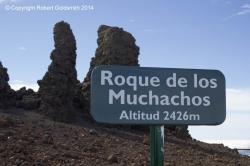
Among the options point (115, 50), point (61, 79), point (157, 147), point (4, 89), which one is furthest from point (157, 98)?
point (115, 50)

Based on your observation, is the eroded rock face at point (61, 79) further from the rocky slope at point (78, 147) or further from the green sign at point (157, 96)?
the green sign at point (157, 96)

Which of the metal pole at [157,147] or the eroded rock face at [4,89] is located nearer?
the metal pole at [157,147]

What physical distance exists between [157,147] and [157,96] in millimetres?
477

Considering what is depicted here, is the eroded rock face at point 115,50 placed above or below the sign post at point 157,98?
above

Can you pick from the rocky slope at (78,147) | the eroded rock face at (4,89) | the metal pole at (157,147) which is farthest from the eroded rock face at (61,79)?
the metal pole at (157,147)

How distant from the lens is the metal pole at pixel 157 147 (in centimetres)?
534

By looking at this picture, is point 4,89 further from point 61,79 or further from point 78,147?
point 78,147

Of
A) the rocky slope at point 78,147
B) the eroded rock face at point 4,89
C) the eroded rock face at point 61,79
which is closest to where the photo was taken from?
the rocky slope at point 78,147

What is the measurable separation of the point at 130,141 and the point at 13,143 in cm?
626

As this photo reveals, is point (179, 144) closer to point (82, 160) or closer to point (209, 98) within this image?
point (82, 160)

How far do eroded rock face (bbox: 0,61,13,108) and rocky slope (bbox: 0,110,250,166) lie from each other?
1169mm

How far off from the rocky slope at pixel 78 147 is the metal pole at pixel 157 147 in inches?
393

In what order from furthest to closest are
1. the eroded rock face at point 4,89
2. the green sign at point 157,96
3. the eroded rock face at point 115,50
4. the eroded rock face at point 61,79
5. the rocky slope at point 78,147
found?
the eroded rock face at point 115,50, the eroded rock face at point 4,89, the eroded rock face at point 61,79, the rocky slope at point 78,147, the green sign at point 157,96

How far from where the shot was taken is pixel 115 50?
27781 mm
